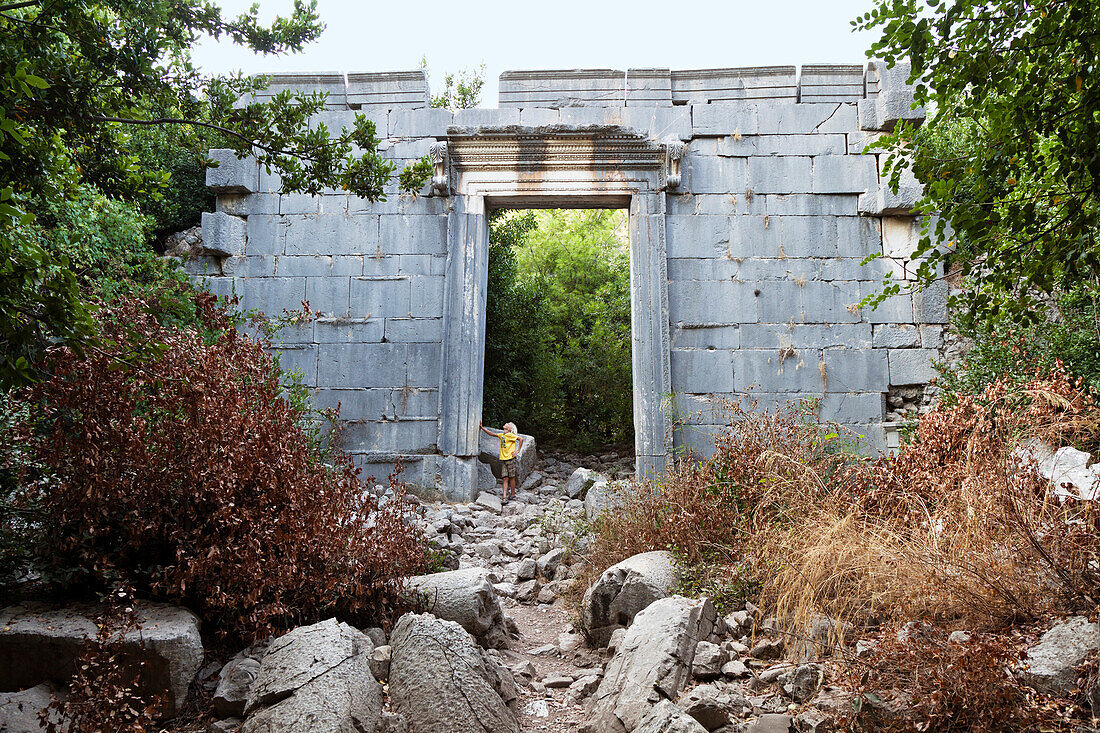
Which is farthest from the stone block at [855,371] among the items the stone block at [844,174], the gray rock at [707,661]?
the gray rock at [707,661]

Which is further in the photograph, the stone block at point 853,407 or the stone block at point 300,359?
the stone block at point 300,359

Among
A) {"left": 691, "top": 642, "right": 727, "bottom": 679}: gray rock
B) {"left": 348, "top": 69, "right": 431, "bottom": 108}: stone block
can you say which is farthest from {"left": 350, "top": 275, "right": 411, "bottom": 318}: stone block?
{"left": 691, "top": 642, "right": 727, "bottom": 679}: gray rock

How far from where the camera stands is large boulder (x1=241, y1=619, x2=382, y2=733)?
2959mm

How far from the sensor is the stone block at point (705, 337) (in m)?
8.40

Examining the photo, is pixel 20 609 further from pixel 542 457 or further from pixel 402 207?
pixel 542 457

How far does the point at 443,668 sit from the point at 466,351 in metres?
5.23

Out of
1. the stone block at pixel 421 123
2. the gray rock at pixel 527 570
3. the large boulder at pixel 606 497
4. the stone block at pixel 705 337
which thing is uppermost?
the stone block at pixel 421 123

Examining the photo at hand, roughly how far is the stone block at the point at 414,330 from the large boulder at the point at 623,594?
4363 millimetres

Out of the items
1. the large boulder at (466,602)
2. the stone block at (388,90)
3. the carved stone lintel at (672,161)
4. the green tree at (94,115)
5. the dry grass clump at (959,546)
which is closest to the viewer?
the green tree at (94,115)

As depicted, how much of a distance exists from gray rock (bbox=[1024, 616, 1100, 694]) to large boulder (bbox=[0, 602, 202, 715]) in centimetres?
371

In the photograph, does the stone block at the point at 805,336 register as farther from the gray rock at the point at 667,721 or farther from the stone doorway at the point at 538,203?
the gray rock at the point at 667,721

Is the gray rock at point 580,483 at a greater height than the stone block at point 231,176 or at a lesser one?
lesser

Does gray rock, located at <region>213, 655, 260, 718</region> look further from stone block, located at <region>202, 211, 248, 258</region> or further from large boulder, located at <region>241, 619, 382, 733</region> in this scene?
stone block, located at <region>202, 211, 248, 258</region>

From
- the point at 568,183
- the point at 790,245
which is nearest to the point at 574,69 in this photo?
the point at 568,183
